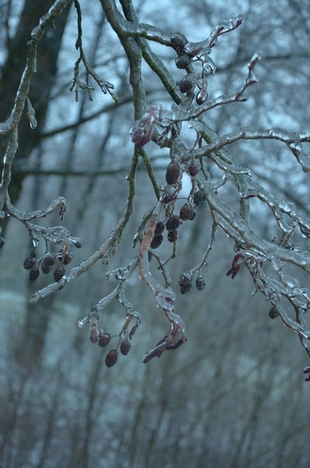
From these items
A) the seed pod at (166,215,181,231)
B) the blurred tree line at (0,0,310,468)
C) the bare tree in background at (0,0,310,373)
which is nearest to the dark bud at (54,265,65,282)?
the bare tree in background at (0,0,310,373)

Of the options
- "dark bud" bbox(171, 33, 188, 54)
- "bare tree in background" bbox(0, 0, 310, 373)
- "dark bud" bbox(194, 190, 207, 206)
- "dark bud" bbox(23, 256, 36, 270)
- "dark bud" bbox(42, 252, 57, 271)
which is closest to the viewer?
"bare tree in background" bbox(0, 0, 310, 373)

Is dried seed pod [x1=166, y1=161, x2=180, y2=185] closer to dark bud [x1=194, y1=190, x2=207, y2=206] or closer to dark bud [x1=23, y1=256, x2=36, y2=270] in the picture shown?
dark bud [x1=194, y1=190, x2=207, y2=206]

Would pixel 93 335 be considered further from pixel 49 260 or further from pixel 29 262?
pixel 29 262

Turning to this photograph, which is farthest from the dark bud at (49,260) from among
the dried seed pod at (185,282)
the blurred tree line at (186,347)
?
the blurred tree line at (186,347)

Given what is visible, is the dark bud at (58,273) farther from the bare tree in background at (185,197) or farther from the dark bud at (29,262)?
the dark bud at (29,262)

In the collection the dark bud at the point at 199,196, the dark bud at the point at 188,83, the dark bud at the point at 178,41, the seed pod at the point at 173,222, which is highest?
the dark bud at the point at 178,41

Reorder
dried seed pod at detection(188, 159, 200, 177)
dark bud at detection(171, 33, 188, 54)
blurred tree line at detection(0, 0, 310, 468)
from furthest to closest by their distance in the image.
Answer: blurred tree line at detection(0, 0, 310, 468) → dark bud at detection(171, 33, 188, 54) → dried seed pod at detection(188, 159, 200, 177)

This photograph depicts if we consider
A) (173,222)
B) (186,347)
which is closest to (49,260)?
(173,222)

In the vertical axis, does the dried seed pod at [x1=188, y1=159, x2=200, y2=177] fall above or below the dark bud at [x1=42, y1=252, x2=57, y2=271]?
below

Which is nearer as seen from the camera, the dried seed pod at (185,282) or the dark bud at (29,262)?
the dried seed pod at (185,282)

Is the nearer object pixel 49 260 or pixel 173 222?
pixel 173 222

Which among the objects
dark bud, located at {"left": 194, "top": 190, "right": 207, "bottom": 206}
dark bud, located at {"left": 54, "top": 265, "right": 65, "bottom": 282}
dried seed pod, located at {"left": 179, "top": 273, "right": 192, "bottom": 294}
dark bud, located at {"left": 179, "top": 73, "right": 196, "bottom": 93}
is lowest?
dried seed pod, located at {"left": 179, "top": 273, "right": 192, "bottom": 294}

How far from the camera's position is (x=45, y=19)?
1924 millimetres

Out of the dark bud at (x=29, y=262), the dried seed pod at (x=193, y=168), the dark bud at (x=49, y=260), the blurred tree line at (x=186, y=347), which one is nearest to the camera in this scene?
the dried seed pod at (x=193, y=168)
